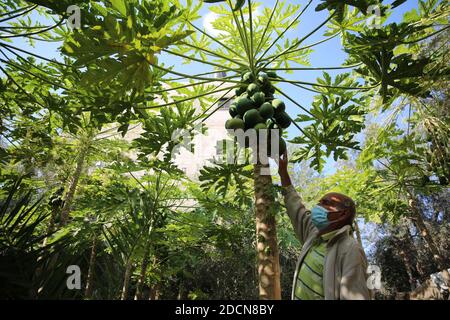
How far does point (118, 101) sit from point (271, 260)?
2.30 m

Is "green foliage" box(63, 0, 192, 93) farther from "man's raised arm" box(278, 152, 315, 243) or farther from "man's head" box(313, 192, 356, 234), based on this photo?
"man's head" box(313, 192, 356, 234)

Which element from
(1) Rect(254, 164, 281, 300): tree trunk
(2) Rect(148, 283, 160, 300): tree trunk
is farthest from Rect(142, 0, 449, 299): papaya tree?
(2) Rect(148, 283, 160, 300): tree trunk

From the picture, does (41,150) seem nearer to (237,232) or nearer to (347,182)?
(237,232)

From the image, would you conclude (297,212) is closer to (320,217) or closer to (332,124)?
(320,217)

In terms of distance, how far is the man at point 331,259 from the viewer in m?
1.88

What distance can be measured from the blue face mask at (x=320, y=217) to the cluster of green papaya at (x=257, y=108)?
1042 millimetres

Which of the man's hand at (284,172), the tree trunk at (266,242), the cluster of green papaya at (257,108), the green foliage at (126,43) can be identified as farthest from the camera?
the cluster of green papaya at (257,108)

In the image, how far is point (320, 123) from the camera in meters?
4.29

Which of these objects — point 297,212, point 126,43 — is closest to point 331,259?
point 297,212

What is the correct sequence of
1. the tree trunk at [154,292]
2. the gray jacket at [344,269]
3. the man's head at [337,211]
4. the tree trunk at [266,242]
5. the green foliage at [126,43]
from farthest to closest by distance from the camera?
1. the tree trunk at [154,292]
2. the green foliage at [126,43]
3. the tree trunk at [266,242]
4. the man's head at [337,211]
5. the gray jacket at [344,269]

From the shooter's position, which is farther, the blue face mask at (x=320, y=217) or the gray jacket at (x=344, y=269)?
the blue face mask at (x=320, y=217)

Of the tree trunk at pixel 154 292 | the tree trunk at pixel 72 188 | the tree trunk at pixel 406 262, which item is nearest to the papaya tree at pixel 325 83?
the tree trunk at pixel 72 188

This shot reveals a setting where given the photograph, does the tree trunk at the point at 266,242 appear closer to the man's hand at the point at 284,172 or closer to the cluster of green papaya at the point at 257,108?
the man's hand at the point at 284,172

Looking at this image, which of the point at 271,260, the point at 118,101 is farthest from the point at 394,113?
the point at 118,101
